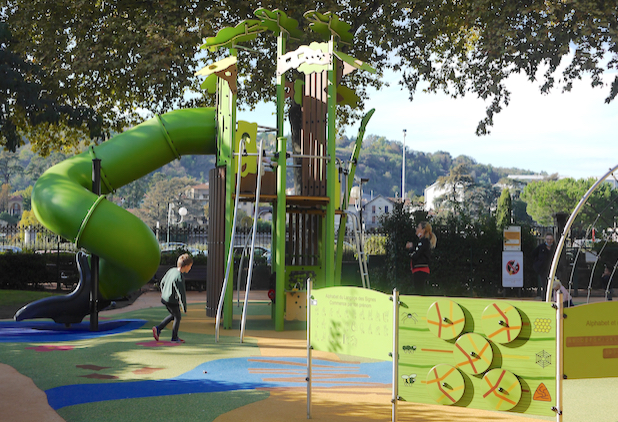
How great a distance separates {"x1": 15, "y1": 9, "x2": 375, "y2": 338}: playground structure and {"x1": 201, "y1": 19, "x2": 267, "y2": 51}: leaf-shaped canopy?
19 mm

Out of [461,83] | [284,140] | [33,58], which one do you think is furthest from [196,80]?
[284,140]

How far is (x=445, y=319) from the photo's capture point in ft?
15.7

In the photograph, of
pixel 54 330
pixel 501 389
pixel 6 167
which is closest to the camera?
pixel 501 389

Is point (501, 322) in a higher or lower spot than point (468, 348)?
higher

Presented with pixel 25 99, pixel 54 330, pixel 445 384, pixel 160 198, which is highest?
pixel 160 198

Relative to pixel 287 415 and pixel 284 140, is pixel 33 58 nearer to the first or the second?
pixel 284 140

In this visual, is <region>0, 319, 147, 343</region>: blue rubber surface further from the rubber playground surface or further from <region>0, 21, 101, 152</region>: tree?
<region>0, 21, 101, 152</region>: tree

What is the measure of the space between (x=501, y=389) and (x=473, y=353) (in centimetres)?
32

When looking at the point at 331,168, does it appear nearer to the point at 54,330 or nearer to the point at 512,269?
the point at 54,330

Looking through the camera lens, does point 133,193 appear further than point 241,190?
Yes

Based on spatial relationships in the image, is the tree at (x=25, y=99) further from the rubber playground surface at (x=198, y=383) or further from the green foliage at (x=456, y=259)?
the green foliage at (x=456, y=259)

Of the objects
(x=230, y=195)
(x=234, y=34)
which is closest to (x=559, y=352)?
(x=230, y=195)

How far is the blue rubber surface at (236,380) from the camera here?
238 inches

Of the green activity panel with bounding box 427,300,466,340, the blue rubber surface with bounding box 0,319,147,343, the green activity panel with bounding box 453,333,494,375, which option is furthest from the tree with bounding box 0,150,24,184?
the green activity panel with bounding box 453,333,494,375
